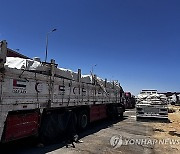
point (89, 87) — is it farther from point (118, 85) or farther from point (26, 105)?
point (118, 85)

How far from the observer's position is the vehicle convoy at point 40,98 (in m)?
6.66

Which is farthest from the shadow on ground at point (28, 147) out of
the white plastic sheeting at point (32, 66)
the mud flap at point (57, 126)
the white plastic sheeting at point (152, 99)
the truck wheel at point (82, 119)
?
the white plastic sheeting at point (152, 99)

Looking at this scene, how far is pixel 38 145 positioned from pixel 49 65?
2938mm

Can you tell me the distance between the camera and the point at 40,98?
8.16 m

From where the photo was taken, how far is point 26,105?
7406 millimetres

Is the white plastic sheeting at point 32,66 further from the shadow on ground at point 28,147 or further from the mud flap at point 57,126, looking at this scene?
the shadow on ground at point 28,147

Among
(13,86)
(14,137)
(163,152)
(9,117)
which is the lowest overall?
(163,152)

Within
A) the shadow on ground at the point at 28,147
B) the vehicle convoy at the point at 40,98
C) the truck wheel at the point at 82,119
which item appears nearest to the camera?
the vehicle convoy at the point at 40,98

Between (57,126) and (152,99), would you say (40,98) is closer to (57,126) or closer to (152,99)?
(57,126)

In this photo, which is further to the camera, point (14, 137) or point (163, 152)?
point (163, 152)

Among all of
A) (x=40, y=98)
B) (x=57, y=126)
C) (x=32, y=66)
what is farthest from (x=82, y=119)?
(x=32, y=66)

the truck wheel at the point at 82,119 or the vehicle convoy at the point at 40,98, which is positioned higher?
the vehicle convoy at the point at 40,98

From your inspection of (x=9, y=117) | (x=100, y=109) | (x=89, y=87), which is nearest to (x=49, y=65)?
(x=9, y=117)

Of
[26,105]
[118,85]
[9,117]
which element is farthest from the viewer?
[118,85]
